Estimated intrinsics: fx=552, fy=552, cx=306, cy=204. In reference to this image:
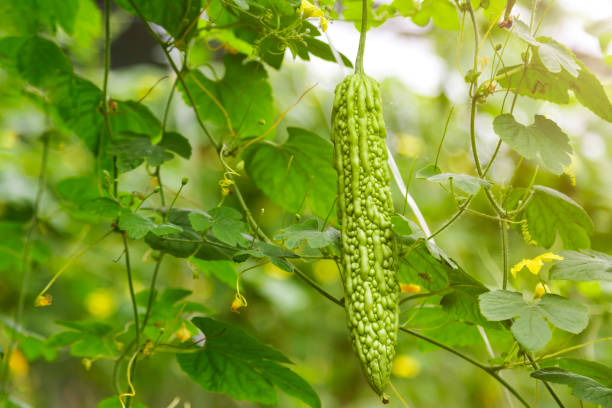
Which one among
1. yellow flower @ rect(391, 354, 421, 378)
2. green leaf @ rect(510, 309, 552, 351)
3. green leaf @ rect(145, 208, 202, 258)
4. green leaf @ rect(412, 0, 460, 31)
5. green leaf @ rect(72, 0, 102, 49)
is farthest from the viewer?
yellow flower @ rect(391, 354, 421, 378)

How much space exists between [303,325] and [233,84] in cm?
160

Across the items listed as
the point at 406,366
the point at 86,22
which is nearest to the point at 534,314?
the point at 86,22

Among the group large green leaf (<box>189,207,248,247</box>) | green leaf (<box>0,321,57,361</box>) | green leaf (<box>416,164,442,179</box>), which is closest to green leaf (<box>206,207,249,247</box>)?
large green leaf (<box>189,207,248,247</box>)

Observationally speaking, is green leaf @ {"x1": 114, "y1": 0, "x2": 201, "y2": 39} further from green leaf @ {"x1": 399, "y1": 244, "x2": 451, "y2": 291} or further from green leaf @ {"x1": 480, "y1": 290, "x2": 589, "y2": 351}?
green leaf @ {"x1": 480, "y1": 290, "x2": 589, "y2": 351}

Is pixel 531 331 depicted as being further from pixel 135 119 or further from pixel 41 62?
pixel 41 62

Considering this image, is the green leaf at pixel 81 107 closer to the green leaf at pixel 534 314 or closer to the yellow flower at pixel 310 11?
the yellow flower at pixel 310 11

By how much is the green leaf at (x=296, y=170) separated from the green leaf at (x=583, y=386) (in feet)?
1.40

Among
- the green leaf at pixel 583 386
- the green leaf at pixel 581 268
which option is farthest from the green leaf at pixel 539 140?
the green leaf at pixel 583 386

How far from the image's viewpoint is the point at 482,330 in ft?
2.85

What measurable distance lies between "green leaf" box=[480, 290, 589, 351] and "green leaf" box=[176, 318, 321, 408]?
0.34m

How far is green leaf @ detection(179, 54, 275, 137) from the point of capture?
3.24ft

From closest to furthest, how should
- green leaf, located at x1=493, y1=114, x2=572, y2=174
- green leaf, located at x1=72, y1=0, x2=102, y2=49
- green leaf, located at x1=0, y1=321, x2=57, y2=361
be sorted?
green leaf, located at x1=493, y1=114, x2=572, y2=174
green leaf, located at x1=0, y1=321, x2=57, y2=361
green leaf, located at x1=72, y1=0, x2=102, y2=49

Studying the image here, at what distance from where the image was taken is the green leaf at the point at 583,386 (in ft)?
2.06

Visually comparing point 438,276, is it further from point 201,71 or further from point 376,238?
point 201,71
